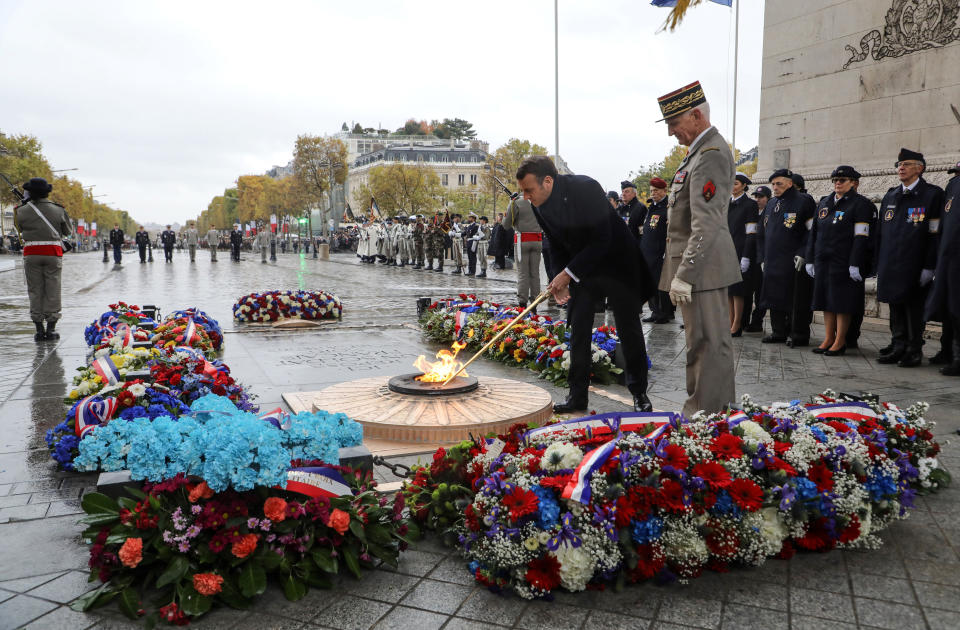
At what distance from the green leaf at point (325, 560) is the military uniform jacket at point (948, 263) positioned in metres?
6.58

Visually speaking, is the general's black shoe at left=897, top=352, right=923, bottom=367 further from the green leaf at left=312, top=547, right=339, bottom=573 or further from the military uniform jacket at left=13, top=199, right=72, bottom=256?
the military uniform jacket at left=13, top=199, right=72, bottom=256

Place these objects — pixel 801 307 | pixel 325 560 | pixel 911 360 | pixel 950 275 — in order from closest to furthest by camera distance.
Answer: pixel 325 560 → pixel 950 275 → pixel 911 360 → pixel 801 307

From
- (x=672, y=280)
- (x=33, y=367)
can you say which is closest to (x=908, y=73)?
(x=672, y=280)

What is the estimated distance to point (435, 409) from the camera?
487 cm

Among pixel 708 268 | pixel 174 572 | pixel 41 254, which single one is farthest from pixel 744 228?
pixel 41 254

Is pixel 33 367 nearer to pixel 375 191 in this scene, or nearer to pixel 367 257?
pixel 367 257

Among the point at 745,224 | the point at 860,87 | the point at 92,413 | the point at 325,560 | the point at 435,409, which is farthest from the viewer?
the point at 860,87

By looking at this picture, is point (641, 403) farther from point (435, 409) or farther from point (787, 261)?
point (787, 261)

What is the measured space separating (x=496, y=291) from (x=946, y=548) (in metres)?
14.6

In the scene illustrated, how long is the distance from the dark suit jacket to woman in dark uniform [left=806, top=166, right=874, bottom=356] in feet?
13.4

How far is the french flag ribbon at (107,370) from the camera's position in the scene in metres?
4.70

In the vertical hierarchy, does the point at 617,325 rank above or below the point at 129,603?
above

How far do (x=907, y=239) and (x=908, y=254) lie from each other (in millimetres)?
159

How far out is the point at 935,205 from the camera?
23.9ft
